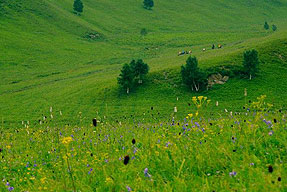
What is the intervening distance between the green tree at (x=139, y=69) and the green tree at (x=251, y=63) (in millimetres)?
21784

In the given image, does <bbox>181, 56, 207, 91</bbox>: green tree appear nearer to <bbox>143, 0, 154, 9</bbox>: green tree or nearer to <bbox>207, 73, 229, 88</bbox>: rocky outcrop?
<bbox>207, 73, 229, 88</bbox>: rocky outcrop

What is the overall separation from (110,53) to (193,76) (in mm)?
60882

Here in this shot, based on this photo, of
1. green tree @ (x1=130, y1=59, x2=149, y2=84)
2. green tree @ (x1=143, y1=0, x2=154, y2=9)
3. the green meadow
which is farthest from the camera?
green tree @ (x1=143, y1=0, x2=154, y2=9)

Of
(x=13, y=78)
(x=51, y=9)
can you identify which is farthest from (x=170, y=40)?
(x=13, y=78)

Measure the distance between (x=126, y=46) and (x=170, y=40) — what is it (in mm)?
20968

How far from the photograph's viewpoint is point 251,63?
6481cm

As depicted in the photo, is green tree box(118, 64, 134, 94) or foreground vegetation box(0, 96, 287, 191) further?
green tree box(118, 64, 134, 94)

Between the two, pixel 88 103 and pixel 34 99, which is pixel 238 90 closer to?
pixel 88 103

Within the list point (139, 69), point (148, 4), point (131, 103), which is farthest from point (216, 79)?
point (148, 4)

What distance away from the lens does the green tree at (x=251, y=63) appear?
6494 cm

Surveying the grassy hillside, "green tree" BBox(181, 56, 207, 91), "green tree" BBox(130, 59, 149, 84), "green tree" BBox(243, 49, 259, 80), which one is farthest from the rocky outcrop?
"green tree" BBox(130, 59, 149, 84)

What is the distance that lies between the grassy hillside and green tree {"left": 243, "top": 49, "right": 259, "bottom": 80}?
1.93m

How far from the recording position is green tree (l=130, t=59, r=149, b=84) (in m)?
67.9

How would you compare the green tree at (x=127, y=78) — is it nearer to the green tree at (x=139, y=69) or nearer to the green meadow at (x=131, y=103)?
the green tree at (x=139, y=69)
